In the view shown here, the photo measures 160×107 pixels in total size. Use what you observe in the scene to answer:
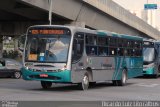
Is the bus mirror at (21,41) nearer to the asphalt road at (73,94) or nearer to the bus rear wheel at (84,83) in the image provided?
the asphalt road at (73,94)

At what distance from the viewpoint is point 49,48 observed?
1950cm

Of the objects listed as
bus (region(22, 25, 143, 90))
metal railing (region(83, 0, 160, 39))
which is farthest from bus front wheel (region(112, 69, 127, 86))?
metal railing (region(83, 0, 160, 39))

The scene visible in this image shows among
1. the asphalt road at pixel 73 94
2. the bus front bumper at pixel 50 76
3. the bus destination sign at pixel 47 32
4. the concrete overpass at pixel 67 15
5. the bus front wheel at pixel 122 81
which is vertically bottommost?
the asphalt road at pixel 73 94

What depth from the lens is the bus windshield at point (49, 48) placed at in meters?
19.4

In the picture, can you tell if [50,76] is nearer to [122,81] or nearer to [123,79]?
[122,81]

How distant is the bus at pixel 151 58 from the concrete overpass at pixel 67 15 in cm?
748

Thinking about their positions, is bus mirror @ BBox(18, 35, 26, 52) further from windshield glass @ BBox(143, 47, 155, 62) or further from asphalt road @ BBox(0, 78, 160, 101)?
windshield glass @ BBox(143, 47, 155, 62)

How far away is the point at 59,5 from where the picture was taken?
1483 inches

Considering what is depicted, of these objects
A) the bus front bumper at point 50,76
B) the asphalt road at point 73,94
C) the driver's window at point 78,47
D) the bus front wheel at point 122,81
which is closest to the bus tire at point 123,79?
the bus front wheel at point 122,81

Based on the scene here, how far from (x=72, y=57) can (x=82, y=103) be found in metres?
4.88

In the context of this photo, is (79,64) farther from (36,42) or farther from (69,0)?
(69,0)

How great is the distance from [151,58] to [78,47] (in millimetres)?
15339

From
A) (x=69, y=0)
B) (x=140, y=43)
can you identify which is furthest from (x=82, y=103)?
(x=69, y=0)

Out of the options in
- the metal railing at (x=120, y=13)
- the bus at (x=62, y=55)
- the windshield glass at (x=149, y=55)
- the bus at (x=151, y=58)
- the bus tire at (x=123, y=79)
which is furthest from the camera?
the metal railing at (x=120, y=13)
